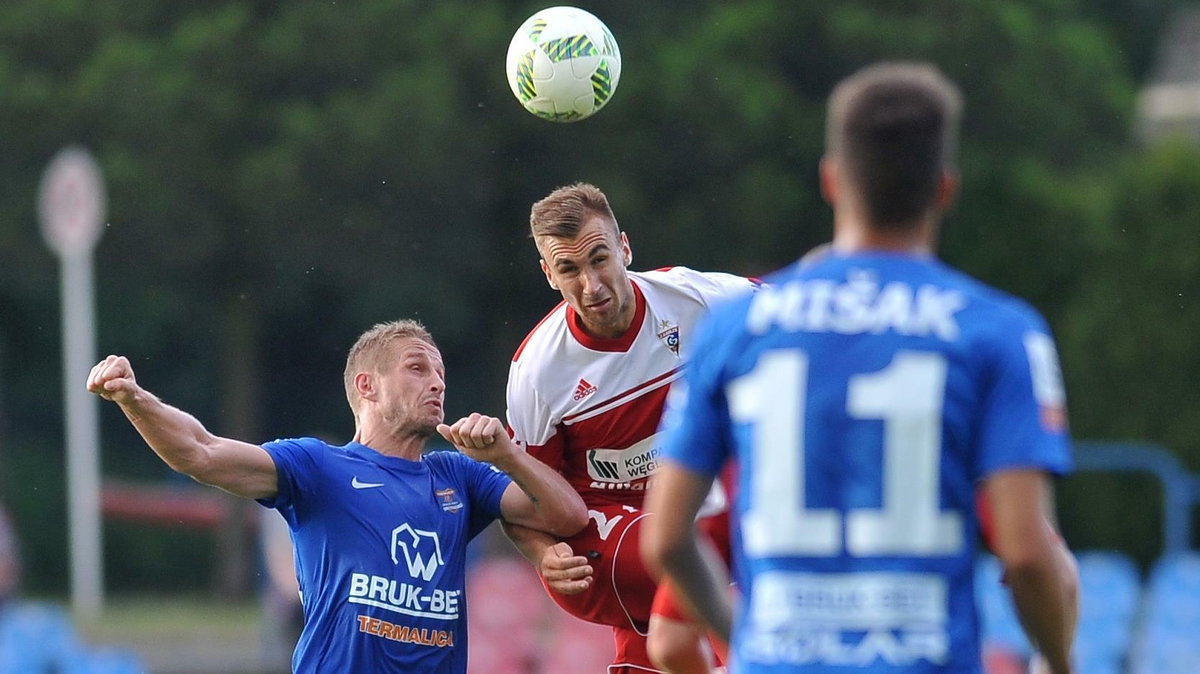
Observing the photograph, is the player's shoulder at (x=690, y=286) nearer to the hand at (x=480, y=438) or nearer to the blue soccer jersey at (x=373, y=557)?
the blue soccer jersey at (x=373, y=557)

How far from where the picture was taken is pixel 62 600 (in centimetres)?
2738

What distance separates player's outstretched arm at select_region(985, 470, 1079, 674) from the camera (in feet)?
11.1

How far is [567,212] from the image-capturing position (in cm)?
659

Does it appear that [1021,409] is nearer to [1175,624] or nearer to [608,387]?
[608,387]

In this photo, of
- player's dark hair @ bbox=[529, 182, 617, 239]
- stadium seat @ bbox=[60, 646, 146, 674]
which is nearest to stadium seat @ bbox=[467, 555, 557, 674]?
stadium seat @ bbox=[60, 646, 146, 674]

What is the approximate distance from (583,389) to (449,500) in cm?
89

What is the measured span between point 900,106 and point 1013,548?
0.86m

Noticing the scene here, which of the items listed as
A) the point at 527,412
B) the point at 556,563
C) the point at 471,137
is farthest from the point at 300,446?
the point at 471,137

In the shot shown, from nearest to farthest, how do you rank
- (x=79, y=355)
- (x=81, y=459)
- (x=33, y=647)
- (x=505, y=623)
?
(x=33, y=647) → (x=505, y=623) → (x=81, y=459) → (x=79, y=355)

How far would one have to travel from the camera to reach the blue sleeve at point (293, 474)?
5961 mm

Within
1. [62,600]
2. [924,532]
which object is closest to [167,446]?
[924,532]

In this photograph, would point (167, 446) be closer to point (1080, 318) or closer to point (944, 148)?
point (944, 148)

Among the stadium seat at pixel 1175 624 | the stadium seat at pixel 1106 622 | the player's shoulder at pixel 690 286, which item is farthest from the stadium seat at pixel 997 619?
the player's shoulder at pixel 690 286

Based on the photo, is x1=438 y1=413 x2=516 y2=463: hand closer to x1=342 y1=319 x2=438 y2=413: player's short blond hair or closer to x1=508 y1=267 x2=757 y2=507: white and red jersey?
x1=342 y1=319 x2=438 y2=413: player's short blond hair
